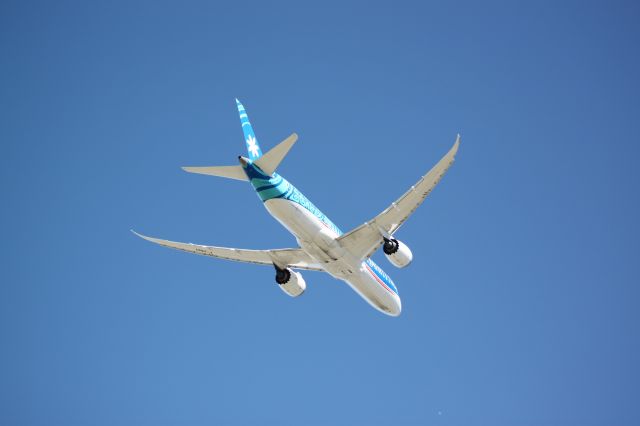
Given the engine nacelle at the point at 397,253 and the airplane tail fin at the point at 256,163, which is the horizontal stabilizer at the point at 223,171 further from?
the engine nacelle at the point at 397,253

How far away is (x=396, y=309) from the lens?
122ft

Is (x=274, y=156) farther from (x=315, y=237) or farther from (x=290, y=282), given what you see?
(x=290, y=282)

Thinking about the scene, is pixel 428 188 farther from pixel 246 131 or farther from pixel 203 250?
pixel 203 250

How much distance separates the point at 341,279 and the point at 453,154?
10069mm

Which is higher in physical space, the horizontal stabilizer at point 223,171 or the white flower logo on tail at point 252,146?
the white flower logo on tail at point 252,146

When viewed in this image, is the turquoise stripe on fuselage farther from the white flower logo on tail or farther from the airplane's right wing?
the white flower logo on tail

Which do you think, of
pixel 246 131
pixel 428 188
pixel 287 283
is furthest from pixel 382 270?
pixel 246 131

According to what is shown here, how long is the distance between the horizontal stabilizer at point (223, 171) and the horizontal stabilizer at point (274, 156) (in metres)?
0.84

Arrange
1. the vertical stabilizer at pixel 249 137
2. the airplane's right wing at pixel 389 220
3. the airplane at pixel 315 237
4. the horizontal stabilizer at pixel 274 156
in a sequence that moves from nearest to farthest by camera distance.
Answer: the horizontal stabilizer at pixel 274 156
the airplane at pixel 315 237
the airplane's right wing at pixel 389 220
the vertical stabilizer at pixel 249 137

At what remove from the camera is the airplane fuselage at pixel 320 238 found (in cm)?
2994

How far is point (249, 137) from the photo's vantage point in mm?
32406

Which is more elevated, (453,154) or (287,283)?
(453,154)

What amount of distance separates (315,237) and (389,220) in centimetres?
350

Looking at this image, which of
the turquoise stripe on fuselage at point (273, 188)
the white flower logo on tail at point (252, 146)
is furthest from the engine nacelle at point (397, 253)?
the white flower logo on tail at point (252, 146)
